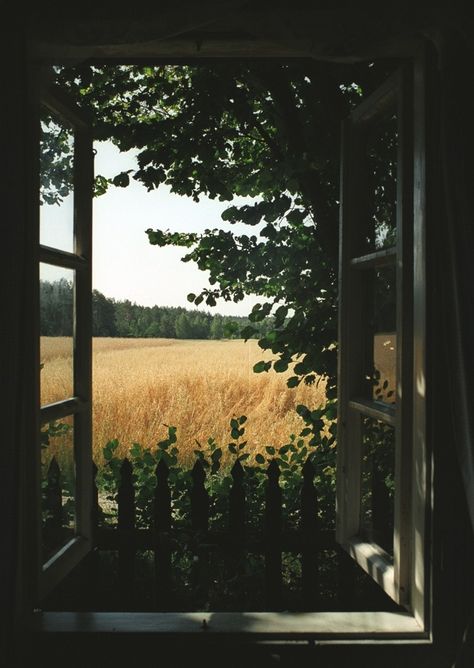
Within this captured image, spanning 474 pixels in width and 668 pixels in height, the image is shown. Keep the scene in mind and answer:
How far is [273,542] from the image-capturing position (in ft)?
9.27

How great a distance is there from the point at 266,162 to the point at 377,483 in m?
2.01

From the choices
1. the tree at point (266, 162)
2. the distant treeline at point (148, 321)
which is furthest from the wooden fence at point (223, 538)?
→ the distant treeline at point (148, 321)

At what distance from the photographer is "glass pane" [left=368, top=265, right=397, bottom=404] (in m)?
1.93

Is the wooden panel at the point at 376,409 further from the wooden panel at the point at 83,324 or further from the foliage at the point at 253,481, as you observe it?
the foliage at the point at 253,481

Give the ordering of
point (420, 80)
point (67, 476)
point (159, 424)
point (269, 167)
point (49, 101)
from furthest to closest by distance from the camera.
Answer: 1. point (159, 424)
2. point (269, 167)
3. point (67, 476)
4. point (49, 101)
5. point (420, 80)

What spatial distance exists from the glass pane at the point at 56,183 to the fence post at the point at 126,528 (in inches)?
46.4

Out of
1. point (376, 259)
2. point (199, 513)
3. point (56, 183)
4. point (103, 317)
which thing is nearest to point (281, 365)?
point (199, 513)

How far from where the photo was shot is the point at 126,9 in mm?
1550

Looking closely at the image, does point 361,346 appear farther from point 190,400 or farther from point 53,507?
point 190,400

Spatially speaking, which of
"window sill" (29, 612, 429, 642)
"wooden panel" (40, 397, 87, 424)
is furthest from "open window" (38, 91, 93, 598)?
"window sill" (29, 612, 429, 642)

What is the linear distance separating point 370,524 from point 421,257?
1.00 m

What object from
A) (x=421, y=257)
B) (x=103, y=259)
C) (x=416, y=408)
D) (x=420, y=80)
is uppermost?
(x=103, y=259)
